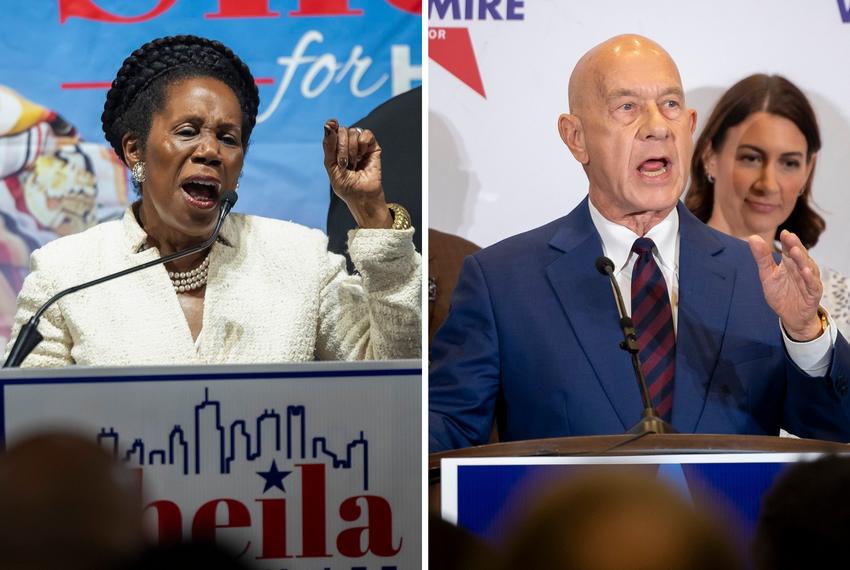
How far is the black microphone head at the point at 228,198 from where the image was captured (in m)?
3.77

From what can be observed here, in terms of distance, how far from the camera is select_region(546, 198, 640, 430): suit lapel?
11.6ft

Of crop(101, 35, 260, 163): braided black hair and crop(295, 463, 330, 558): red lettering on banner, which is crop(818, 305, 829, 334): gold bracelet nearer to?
crop(295, 463, 330, 558): red lettering on banner

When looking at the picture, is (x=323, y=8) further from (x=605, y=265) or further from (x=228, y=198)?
(x=605, y=265)

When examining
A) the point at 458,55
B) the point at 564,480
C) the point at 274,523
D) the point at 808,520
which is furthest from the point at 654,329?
the point at 808,520

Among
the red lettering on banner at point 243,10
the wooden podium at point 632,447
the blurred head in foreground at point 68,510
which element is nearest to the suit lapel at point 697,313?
the wooden podium at point 632,447

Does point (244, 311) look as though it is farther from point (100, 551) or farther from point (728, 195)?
point (100, 551)

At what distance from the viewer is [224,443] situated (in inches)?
143

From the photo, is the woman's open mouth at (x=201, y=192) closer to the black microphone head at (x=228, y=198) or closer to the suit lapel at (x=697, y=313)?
the black microphone head at (x=228, y=198)

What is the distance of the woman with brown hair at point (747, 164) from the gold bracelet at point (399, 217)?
813 millimetres

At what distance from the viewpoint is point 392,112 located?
375 cm

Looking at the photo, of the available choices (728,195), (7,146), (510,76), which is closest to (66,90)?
(7,146)

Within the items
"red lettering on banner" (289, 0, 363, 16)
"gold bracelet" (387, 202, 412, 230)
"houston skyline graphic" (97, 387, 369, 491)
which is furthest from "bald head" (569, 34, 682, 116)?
"houston skyline graphic" (97, 387, 369, 491)

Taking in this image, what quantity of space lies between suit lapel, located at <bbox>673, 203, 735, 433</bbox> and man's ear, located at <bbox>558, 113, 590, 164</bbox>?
327 mm

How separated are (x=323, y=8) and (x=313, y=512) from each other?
58.5 inches
